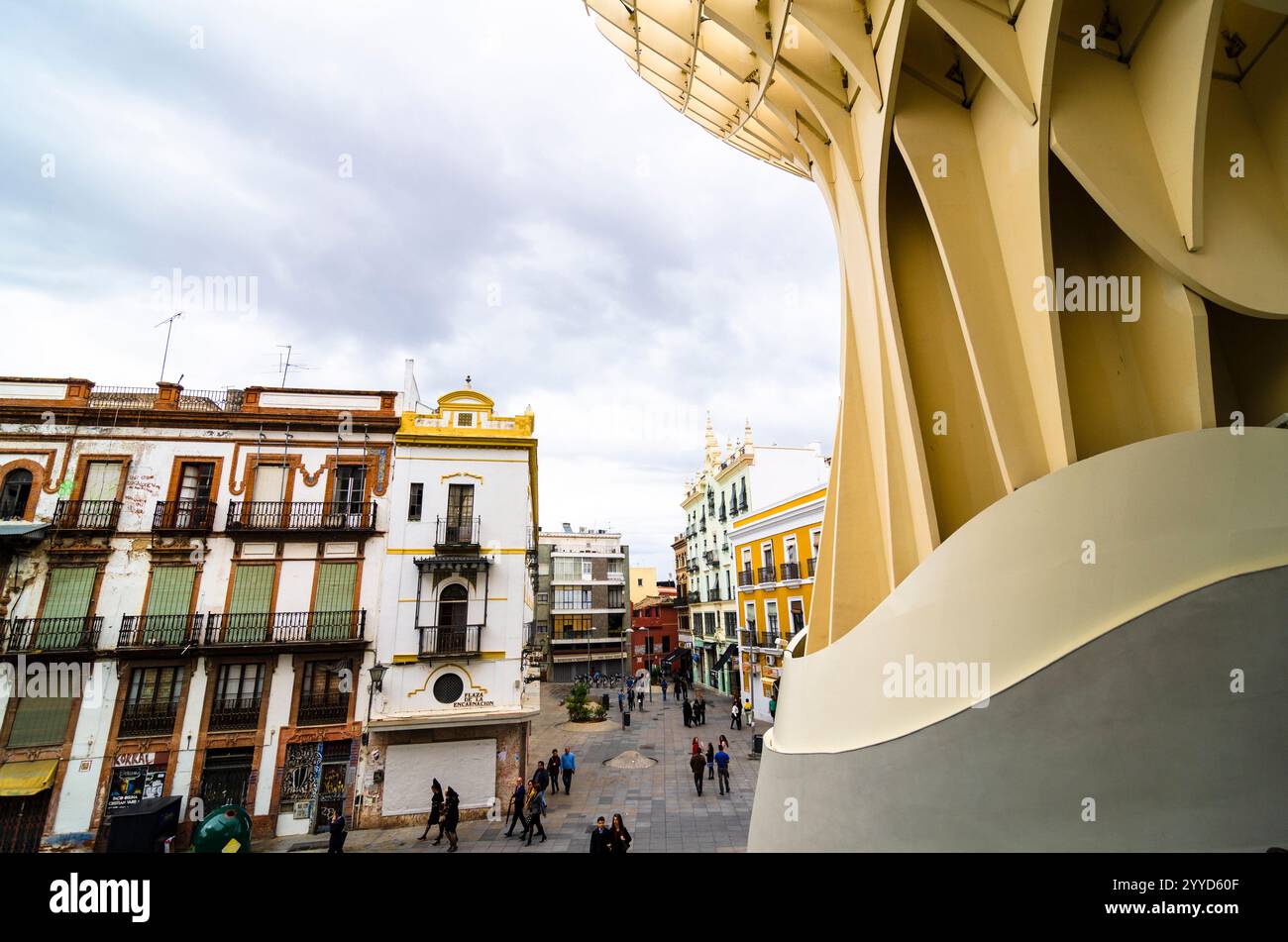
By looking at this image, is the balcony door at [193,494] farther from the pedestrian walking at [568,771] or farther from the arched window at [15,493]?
the pedestrian walking at [568,771]

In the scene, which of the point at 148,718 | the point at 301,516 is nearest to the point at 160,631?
the point at 148,718

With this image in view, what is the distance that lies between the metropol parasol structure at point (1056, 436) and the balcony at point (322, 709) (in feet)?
45.7

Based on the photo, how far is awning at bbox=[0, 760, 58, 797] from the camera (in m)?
14.6

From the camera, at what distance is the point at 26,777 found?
1482 centimetres

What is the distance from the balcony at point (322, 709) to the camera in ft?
53.2

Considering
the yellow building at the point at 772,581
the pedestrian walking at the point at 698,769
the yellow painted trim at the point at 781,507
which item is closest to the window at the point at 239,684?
the pedestrian walking at the point at 698,769

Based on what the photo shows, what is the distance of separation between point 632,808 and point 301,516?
13.4 m

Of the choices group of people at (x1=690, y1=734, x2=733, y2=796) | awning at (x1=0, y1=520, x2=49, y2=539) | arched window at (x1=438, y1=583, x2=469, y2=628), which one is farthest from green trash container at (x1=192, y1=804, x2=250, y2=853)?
group of people at (x1=690, y1=734, x2=733, y2=796)

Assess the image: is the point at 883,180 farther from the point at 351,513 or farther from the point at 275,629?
the point at 275,629

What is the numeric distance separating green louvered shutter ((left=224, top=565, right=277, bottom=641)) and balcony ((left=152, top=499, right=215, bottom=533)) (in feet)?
5.99
